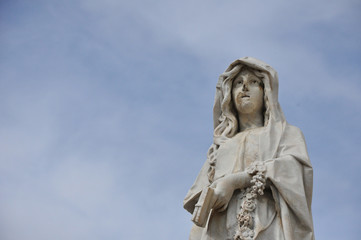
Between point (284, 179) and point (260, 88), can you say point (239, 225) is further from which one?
point (260, 88)

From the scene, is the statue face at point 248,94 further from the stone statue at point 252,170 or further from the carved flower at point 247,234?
the carved flower at point 247,234

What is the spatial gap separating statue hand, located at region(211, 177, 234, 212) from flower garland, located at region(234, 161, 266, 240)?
270 millimetres

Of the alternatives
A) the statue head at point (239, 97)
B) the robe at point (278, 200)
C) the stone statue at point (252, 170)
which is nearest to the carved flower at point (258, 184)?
the stone statue at point (252, 170)

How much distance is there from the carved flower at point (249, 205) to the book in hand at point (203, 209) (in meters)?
0.56

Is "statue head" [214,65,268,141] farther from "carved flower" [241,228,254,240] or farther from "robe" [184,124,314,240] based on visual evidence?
"carved flower" [241,228,254,240]

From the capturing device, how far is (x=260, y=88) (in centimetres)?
1153

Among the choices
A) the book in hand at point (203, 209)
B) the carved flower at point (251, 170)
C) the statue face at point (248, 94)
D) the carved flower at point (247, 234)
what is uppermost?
the statue face at point (248, 94)

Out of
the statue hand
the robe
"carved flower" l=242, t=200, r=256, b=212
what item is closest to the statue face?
the robe

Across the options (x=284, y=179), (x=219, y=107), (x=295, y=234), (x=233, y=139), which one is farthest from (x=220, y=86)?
(x=295, y=234)

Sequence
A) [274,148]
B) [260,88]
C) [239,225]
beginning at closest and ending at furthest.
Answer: [239,225] < [274,148] < [260,88]

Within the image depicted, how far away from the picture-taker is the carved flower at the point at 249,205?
9812mm

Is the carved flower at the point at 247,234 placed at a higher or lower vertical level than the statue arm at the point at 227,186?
lower

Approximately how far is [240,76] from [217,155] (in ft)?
5.38

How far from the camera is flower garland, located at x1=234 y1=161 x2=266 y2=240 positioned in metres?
9.58
